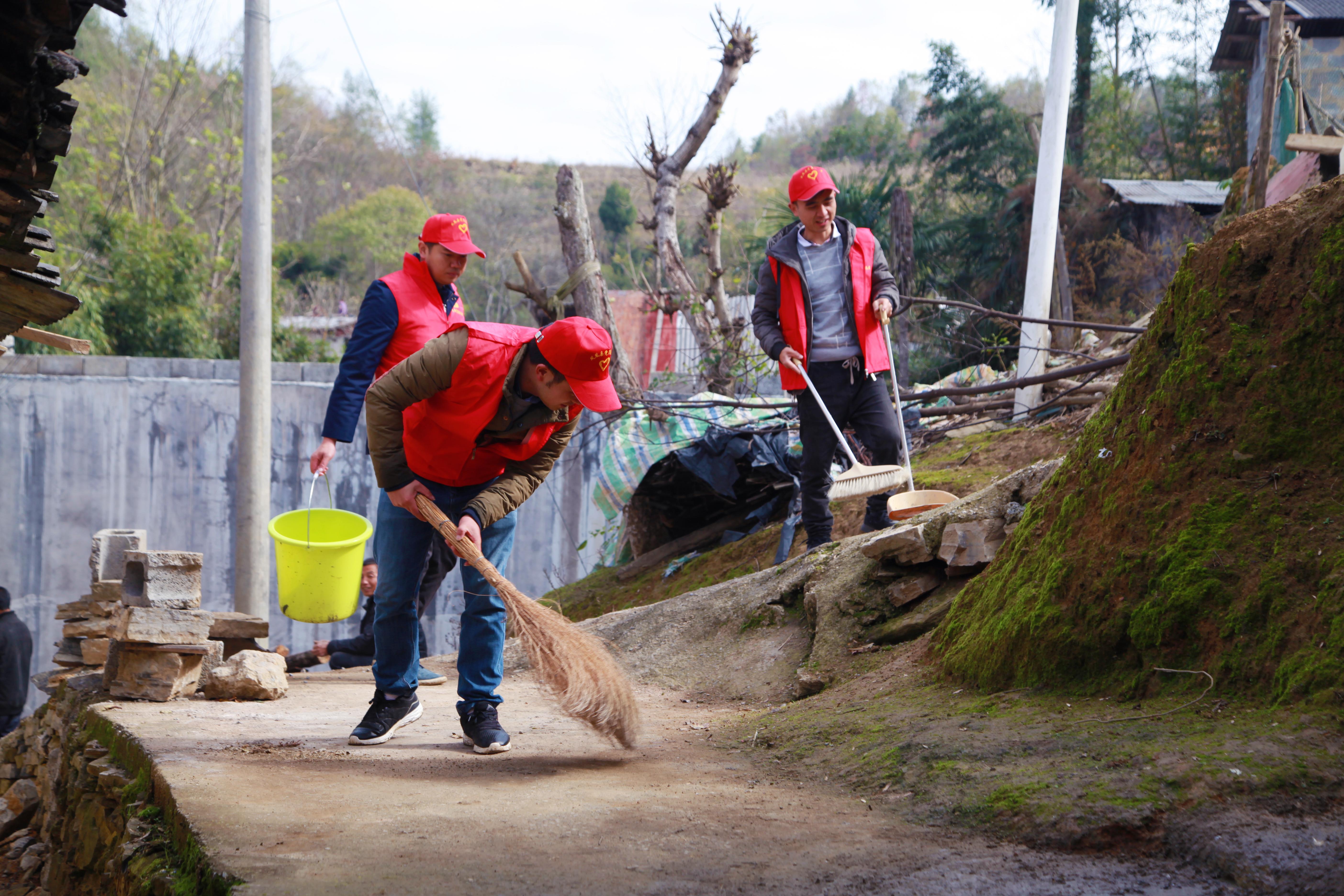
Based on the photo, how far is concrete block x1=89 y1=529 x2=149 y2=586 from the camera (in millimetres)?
5984

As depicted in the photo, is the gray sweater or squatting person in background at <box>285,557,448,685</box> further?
squatting person in background at <box>285,557,448,685</box>

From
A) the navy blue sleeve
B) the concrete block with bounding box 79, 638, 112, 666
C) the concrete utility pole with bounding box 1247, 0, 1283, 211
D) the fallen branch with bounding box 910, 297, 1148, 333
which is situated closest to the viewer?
the navy blue sleeve

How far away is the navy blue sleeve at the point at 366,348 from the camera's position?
4355 mm

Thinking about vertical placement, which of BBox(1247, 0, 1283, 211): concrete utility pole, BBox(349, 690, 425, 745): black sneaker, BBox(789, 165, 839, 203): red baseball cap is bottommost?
BBox(349, 690, 425, 745): black sneaker

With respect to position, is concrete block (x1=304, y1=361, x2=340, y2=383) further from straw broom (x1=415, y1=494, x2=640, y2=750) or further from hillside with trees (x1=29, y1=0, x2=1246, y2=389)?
straw broom (x1=415, y1=494, x2=640, y2=750)

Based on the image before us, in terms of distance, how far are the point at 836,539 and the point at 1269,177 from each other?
259 inches

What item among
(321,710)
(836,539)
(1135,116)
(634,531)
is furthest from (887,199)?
(321,710)

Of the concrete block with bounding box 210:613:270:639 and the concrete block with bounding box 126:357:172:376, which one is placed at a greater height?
the concrete block with bounding box 126:357:172:376

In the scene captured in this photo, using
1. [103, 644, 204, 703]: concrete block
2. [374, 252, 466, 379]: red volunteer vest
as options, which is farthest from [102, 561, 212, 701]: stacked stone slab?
[374, 252, 466, 379]: red volunteer vest

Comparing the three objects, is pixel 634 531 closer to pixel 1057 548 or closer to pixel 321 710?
pixel 321 710

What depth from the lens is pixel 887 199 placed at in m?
18.8

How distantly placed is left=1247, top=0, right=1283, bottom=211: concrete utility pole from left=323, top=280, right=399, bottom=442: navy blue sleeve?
5.53 meters

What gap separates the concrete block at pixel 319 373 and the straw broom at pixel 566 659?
7.97 meters

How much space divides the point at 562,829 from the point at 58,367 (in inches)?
395
